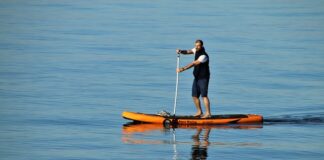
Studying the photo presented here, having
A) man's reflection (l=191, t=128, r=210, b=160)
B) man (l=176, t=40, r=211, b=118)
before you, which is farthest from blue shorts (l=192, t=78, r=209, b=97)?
man's reflection (l=191, t=128, r=210, b=160)

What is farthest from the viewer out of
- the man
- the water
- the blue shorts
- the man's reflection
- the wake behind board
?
the blue shorts

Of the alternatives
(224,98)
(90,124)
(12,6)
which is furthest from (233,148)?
(12,6)

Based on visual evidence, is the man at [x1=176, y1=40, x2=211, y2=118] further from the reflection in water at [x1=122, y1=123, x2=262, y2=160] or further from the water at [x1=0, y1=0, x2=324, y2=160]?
the water at [x1=0, y1=0, x2=324, y2=160]

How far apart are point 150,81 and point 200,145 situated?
469 inches

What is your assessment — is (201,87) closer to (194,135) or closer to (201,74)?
(201,74)

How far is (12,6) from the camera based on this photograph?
7150 centimetres

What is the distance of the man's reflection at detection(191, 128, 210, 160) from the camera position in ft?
74.6

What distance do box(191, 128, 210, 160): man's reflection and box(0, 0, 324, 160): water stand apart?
0.02 m

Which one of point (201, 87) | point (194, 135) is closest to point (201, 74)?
point (201, 87)

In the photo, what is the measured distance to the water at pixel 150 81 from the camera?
24.1 m

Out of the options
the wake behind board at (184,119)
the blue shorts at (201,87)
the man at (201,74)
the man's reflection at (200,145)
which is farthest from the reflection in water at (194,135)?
the blue shorts at (201,87)

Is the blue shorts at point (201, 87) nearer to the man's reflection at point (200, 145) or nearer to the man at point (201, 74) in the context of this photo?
the man at point (201, 74)

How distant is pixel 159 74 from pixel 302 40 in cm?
1492

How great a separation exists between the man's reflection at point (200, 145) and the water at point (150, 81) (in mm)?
23
